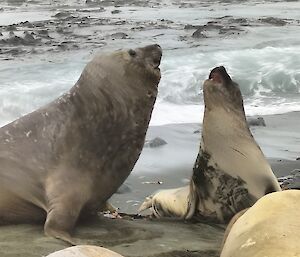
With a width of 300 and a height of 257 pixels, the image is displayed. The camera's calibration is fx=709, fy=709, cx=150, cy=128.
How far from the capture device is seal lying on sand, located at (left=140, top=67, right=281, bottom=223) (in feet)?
16.4

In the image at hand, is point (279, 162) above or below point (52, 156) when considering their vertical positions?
below

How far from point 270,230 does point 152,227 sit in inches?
77.9

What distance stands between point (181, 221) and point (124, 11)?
2460 centimetres

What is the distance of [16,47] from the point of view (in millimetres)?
17375

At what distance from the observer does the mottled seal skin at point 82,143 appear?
4398 mm

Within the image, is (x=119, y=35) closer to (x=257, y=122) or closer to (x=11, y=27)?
(x=11, y=27)

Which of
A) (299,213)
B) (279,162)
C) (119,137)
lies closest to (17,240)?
(119,137)

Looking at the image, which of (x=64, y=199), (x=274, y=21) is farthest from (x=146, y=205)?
(x=274, y=21)

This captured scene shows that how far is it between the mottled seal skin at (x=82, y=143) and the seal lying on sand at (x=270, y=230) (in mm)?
1505

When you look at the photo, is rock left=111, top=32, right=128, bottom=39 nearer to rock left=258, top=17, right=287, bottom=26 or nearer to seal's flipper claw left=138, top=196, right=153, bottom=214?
rock left=258, top=17, right=287, bottom=26

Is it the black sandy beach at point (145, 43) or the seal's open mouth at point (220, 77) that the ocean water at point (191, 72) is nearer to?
the black sandy beach at point (145, 43)

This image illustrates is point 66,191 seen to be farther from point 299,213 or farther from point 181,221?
point 299,213

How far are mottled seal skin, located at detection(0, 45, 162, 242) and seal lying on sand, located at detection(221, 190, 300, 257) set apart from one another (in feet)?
4.94

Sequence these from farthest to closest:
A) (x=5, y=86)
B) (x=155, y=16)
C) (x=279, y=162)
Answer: (x=155, y=16)
(x=5, y=86)
(x=279, y=162)
